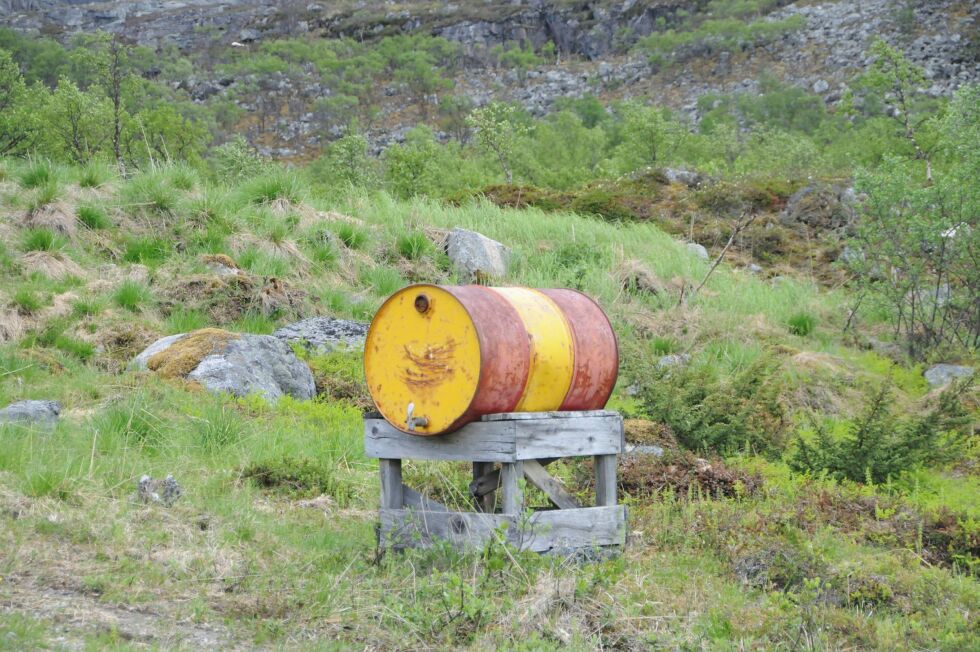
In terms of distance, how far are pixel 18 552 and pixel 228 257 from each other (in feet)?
27.0

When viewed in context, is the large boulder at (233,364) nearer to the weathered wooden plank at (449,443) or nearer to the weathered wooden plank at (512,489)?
the weathered wooden plank at (449,443)

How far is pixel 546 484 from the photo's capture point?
5320 millimetres

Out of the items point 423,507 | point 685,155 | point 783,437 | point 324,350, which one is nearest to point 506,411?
point 423,507

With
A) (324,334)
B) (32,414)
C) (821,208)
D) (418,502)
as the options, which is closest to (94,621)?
(418,502)

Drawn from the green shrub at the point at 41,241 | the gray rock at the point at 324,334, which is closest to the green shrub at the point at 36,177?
the green shrub at the point at 41,241

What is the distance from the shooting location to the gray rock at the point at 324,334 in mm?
10883

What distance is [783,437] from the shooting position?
8812 mm

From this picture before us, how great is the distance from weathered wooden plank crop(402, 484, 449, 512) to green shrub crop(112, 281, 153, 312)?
6.69 m

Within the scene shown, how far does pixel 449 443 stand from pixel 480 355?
→ 1.90 feet

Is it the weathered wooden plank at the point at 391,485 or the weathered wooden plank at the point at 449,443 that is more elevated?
the weathered wooden plank at the point at 449,443

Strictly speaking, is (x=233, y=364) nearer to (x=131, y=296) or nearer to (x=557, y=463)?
(x=131, y=296)

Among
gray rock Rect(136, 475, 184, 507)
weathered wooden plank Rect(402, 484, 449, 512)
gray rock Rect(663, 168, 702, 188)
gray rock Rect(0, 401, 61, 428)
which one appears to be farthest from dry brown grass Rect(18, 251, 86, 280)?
gray rock Rect(663, 168, 702, 188)

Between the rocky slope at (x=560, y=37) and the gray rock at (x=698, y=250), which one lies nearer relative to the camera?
the gray rock at (x=698, y=250)

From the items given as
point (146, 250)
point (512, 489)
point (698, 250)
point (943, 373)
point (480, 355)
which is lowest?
point (698, 250)
